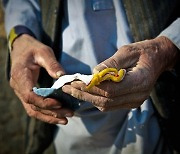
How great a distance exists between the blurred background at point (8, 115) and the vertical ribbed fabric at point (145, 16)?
950mm

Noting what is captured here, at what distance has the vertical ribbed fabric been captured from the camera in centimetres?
102

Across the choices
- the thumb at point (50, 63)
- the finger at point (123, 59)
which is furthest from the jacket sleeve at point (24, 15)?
the finger at point (123, 59)

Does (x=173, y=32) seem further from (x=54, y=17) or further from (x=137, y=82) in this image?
(x=54, y=17)

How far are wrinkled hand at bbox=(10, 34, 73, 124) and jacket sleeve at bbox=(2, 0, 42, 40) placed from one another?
0.09 metres

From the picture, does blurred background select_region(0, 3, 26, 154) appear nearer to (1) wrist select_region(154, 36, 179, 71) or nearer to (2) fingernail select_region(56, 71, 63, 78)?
(2) fingernail select_region(56, 71, 63, 78)

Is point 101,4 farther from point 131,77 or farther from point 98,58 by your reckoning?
point 131,77

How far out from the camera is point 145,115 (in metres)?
1.02

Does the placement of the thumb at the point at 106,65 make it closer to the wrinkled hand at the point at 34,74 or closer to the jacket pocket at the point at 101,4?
the wrinkled hand at the point at 34,74

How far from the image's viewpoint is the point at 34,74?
1.05 meters

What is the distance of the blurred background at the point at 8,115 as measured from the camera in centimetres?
174

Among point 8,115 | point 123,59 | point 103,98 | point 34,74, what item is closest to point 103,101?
point 103,98

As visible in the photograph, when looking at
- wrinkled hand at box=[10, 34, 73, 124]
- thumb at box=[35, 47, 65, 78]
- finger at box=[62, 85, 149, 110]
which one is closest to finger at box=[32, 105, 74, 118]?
wrinkled hand at box=[10, 34, 73, 124]

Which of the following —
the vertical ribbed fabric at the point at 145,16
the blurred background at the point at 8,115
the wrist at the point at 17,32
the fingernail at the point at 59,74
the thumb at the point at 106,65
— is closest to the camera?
the thumb at the point at 106,65

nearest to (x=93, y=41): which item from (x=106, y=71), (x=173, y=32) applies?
(x=173, y=32)
